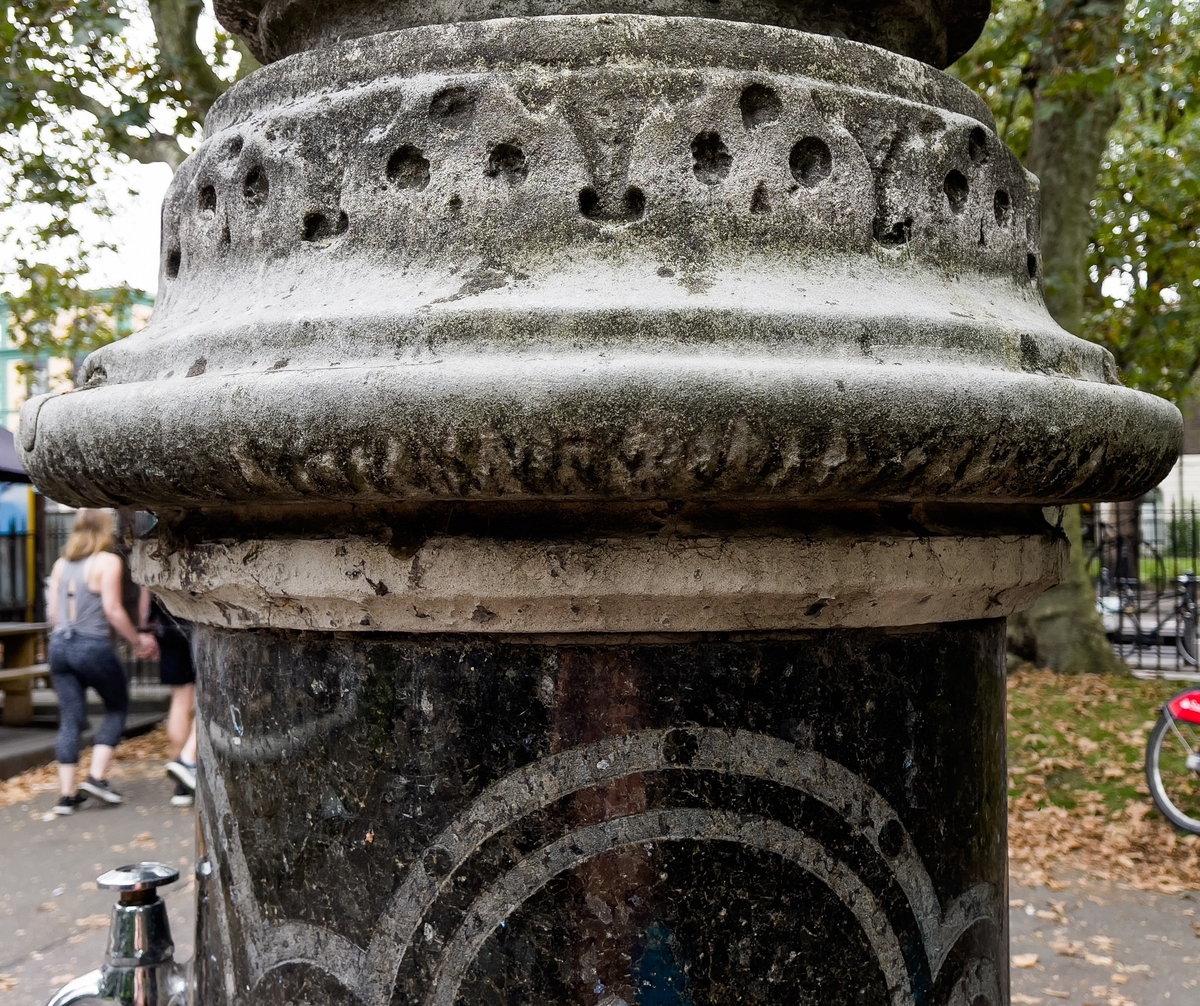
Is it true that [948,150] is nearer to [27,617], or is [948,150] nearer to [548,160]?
[548,160]

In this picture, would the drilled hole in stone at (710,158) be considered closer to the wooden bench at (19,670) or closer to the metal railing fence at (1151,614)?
the wooden bench at (19,670)

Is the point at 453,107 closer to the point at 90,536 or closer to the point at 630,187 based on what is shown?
the point at 630,187

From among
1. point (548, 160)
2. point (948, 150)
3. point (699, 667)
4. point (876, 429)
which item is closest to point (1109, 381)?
point (948, 150)

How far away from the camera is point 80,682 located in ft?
23.4

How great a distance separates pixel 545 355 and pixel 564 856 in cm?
59

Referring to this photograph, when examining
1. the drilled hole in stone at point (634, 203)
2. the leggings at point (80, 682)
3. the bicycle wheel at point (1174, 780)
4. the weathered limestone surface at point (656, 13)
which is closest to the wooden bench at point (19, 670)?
the leggings at point (80, 682)

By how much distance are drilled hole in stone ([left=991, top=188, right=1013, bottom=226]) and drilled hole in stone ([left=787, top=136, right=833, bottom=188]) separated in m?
0.31

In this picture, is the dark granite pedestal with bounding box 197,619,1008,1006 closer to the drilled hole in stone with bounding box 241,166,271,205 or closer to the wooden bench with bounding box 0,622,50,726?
the drilled hole in stone with bounding box 241,166,271,205

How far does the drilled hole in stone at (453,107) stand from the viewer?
1398mm

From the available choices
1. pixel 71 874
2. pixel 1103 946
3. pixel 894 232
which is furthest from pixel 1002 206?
pixel 71 874

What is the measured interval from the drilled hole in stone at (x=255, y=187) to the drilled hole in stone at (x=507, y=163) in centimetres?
33

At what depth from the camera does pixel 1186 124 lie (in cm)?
1166

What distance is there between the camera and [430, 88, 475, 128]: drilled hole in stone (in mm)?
1398

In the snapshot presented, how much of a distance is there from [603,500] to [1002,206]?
29.5 inches
